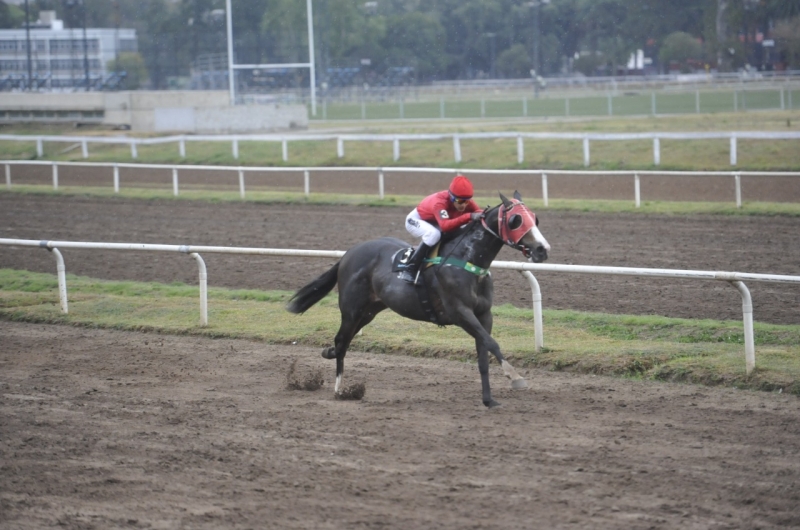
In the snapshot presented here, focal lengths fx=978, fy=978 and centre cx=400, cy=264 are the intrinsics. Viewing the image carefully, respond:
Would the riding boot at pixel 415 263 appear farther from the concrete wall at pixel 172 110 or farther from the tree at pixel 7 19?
the tree at pixel 7 19

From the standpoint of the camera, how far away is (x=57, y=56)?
5769cm

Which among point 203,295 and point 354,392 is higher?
point 203,295

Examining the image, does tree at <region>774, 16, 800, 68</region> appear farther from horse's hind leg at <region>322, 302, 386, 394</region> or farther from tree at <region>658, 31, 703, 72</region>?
horse's hind leg at <region>322, 302, 386, 394</region>

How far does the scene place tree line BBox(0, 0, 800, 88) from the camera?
157ft

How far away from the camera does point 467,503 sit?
525 centimetres

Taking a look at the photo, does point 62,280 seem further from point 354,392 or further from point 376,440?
point 376,440

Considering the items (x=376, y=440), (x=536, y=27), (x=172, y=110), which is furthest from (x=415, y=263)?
(x=536, y=27)

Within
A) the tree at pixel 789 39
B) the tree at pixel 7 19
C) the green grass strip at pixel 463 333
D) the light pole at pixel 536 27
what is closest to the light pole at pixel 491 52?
the light pole at pixel 536 27

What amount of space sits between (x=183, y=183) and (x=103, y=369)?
1904 centimetres

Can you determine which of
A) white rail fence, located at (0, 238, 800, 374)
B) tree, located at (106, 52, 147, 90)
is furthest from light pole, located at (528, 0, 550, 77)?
white rail fence, located at (0, 238, 800, 374)

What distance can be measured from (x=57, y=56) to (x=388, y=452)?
187 ft

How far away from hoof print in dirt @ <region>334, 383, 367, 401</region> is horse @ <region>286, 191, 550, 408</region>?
6cm

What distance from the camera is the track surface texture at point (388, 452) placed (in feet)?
16.9

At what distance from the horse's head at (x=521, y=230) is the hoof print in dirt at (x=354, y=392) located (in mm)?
1673
